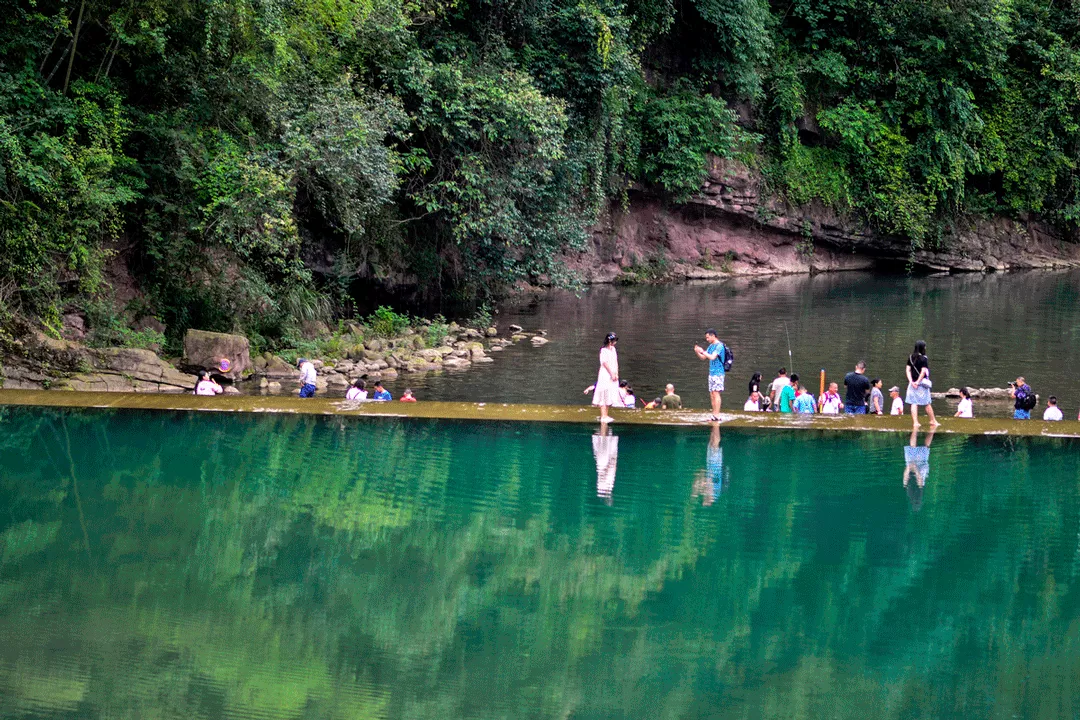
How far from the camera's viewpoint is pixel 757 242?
49750mm

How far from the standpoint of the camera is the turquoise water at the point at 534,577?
27.6ft

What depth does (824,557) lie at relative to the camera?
10.8 meters

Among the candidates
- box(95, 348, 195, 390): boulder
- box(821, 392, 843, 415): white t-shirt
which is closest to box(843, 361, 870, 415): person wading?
box(821, 392, 843, 415): white t-shirt

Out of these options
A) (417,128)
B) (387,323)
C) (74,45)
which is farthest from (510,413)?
(417,128)

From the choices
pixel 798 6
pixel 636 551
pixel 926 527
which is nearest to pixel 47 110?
pixel 636 551

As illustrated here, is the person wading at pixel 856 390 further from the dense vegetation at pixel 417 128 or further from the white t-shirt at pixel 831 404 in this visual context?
Answer: the dense vegetation at pixel 417 128

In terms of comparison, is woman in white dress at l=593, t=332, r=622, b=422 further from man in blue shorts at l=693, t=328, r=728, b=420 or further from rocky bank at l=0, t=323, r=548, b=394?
rocky bank at l=0, t=323, r=548, b=394

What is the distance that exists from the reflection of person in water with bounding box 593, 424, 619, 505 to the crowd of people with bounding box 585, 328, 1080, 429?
829 mm

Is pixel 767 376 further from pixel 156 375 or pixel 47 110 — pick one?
pixel 47 110

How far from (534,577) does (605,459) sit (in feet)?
12.6

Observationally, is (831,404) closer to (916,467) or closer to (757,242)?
(916,467)

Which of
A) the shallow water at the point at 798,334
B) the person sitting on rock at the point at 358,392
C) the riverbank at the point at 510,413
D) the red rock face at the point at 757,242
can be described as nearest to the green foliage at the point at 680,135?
the red rock face at the point at 757,242

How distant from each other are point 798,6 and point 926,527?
134 ft

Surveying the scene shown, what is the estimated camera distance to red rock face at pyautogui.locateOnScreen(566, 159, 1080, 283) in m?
46.6
